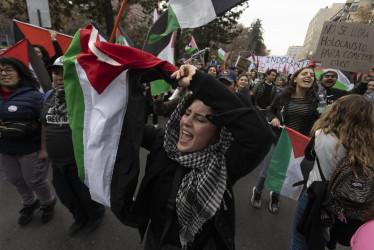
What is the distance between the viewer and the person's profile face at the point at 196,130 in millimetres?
1066

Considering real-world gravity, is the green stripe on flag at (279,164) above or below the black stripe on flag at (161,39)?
below

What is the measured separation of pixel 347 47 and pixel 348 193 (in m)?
2.80

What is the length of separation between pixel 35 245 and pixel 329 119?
3.13 metres

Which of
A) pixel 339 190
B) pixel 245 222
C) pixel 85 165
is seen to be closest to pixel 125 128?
pixel 85 165

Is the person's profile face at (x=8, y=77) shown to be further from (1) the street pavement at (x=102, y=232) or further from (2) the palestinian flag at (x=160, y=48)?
(1) the street pavement at (x=102, y=232)

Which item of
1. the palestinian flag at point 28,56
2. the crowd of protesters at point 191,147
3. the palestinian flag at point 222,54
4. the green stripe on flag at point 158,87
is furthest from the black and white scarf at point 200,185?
the palestinian flag at point 222,54

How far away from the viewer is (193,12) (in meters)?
1.65

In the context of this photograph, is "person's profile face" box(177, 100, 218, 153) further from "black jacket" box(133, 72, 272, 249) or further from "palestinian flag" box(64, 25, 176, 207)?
"palestinian flag" box(64, 25, 176, 207)

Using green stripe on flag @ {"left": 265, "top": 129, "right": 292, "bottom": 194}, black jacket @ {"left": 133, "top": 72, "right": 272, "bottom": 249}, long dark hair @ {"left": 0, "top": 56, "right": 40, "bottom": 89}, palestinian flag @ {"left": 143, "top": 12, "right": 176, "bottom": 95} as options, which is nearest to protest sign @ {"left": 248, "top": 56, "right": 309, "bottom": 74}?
green stripe on flag @ {"left": 265, "top": 129, "right": 292, "bottom": 194}

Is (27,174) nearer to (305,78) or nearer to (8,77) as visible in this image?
(8,77)

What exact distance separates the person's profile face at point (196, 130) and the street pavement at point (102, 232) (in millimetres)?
1741

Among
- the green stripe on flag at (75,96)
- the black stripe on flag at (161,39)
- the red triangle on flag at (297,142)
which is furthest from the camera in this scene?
the red triangle on flag at (297,142)

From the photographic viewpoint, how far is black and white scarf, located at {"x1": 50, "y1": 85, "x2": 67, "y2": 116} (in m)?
1.82

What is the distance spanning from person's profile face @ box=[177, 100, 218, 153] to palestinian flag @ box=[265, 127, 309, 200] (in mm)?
1926
